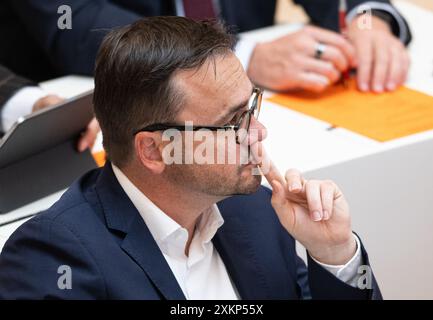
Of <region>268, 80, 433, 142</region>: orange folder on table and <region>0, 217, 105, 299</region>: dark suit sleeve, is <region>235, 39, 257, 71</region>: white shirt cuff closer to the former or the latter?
<region>268, 80, 433, 142</region>: orange folder on table

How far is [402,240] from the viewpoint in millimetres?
1760

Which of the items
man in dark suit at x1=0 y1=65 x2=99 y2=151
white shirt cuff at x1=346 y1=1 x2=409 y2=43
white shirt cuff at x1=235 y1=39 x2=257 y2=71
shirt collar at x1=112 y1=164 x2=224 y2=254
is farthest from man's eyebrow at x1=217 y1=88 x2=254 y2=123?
white shirt cuff at x1=346 y1=1 x2=409 y2=43

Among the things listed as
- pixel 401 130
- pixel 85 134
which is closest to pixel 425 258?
pixel 401 130

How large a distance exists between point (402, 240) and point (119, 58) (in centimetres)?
90

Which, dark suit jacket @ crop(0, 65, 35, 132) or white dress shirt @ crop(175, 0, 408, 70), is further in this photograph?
white dress shirt @ crop(175, 0, 408, 70)

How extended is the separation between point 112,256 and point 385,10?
1.33m

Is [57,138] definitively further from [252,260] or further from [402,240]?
[402,240]

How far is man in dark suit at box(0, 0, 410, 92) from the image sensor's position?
1924 millimetres

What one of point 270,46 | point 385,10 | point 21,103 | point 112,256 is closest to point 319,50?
point 270,46

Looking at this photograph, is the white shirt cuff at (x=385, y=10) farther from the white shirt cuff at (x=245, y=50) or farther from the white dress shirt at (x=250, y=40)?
the white shirt cuff at (x=245, y=50)

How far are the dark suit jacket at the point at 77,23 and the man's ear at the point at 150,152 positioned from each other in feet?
2.05

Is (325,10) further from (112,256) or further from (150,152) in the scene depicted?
(112,256)

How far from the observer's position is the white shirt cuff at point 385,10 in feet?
7.01

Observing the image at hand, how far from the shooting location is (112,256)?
115 centimetres
